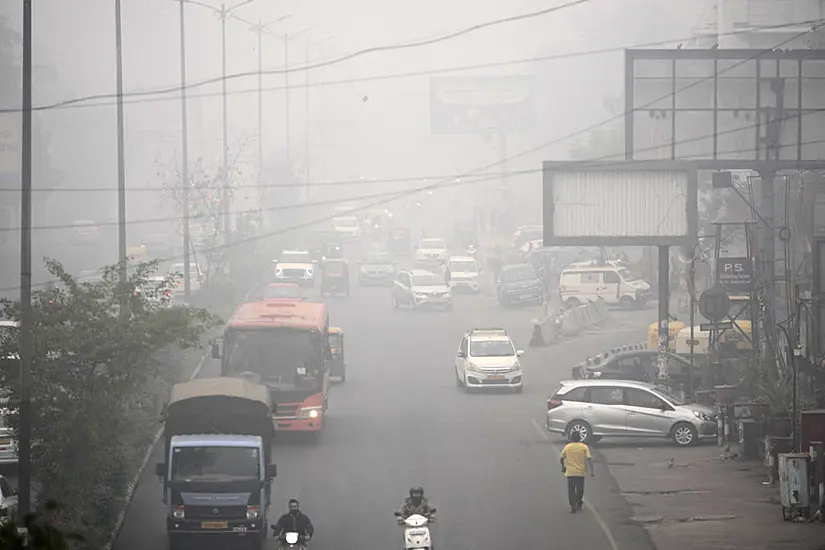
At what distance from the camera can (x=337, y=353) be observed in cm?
4459

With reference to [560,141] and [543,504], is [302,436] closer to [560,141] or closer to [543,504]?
[543,504]

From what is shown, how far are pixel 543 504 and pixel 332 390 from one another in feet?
59.3

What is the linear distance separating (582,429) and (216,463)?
486 inches

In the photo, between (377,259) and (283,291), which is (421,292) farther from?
(377,259)

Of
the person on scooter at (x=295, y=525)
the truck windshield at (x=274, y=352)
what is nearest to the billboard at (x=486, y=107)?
the truck windshield at (x=274, y=352)

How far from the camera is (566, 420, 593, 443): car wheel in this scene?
33000 millimetres

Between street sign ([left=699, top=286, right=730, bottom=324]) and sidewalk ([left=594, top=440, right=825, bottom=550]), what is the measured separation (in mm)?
6363

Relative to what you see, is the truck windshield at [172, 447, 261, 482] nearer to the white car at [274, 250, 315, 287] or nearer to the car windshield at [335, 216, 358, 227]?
the white car at [274, 250, 315, 287]

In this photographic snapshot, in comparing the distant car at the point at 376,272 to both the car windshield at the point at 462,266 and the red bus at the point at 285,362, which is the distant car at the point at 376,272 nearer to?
the car windshield at the point at 462,266

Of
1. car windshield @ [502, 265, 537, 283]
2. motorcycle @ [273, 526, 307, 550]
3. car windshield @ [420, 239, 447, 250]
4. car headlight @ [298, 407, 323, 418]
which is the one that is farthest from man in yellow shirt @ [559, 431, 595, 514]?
car windshield @ [420, 239, 447, 250]

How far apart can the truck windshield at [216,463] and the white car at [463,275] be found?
179 ft

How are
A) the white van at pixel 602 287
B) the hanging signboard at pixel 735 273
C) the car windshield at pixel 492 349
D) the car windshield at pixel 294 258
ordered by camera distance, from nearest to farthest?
the hanging signboard at pixel 735 273, the car windshield at pixel 492 349, the white van at pixel 602 287, the car windshield at pixel 294 258

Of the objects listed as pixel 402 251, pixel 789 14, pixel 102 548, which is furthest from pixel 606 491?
pixel 402 251

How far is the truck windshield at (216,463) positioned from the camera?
74.2ft
